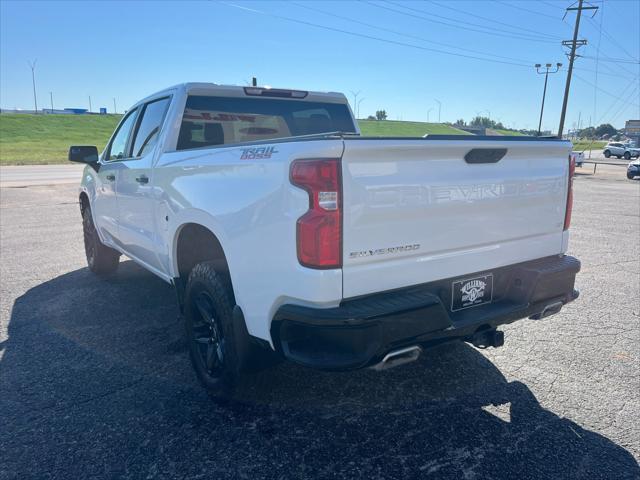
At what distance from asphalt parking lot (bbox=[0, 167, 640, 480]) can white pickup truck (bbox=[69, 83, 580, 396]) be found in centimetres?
42

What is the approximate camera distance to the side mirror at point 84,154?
5.27m

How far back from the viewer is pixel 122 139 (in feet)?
Result: 16.9

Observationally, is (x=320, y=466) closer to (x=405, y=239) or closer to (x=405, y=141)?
(x=405, y=239)

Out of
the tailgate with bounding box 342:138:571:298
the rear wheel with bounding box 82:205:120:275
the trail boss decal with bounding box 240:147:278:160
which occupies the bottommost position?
the rear wheel with bounding box 82:205:120:275

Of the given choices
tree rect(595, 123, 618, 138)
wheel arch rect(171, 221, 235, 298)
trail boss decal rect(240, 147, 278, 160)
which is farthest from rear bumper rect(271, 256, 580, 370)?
tree rect(595, 123, 618, 138)

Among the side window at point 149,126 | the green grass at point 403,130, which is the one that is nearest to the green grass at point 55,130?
the green grass at point 403,130

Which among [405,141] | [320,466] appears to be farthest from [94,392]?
[405,141]

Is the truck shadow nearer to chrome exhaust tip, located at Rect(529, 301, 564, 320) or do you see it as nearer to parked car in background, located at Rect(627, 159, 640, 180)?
chrome exhaust tip, located at Rect(529, 301, 564, 320)

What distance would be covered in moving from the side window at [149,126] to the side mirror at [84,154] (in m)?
1.00

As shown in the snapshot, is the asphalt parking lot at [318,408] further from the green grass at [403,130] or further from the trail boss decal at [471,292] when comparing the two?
the green grass at [403,130]

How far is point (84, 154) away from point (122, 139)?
1.80ft

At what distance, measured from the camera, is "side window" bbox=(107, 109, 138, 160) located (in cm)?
492

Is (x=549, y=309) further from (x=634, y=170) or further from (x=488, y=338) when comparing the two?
(x=634, y=170)

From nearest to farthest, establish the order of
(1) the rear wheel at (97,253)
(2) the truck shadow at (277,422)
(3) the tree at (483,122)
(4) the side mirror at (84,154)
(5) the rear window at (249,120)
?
(2) the truck shadow at (277,422)
(5) the rear window at (249,120)
(4) the side mirror at (84,154)
(1) the rear wheel at (97,253)
(3) the tree at (483,122)
